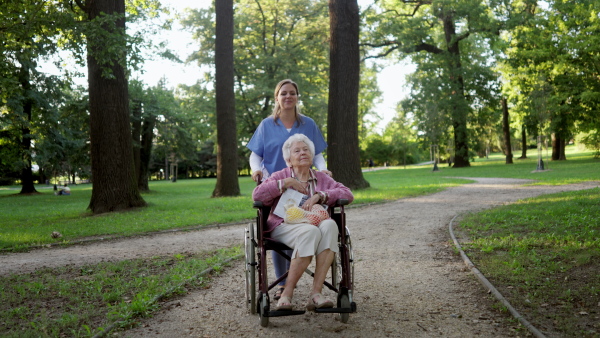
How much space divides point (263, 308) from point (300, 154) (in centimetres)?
123

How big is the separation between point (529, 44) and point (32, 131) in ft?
96.4

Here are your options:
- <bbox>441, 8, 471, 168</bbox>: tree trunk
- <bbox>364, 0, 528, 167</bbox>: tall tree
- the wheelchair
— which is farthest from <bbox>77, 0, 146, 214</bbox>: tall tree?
<bbox>441, 8, 471, 168</bbox>: tree trunk

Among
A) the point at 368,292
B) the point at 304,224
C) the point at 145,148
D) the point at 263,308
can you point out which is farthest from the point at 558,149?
the point at 263,308

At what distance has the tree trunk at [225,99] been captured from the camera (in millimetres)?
17844

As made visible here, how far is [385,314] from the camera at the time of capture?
420 cm

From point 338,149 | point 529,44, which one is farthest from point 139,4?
point 529,44

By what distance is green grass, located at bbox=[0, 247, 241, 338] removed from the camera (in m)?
4.08

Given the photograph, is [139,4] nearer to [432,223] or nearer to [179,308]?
[432,223]

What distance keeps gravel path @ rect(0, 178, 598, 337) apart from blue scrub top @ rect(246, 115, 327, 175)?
1268mm

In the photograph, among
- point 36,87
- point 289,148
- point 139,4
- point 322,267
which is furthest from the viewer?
point 36,87

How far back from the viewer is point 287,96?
4.61 m

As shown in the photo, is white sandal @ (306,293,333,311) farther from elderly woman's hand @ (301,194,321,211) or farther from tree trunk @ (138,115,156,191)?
tree trunk @ (138,115,156,191)

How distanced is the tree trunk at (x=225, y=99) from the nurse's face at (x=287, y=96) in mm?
13575

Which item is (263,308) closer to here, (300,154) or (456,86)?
(300,154)
